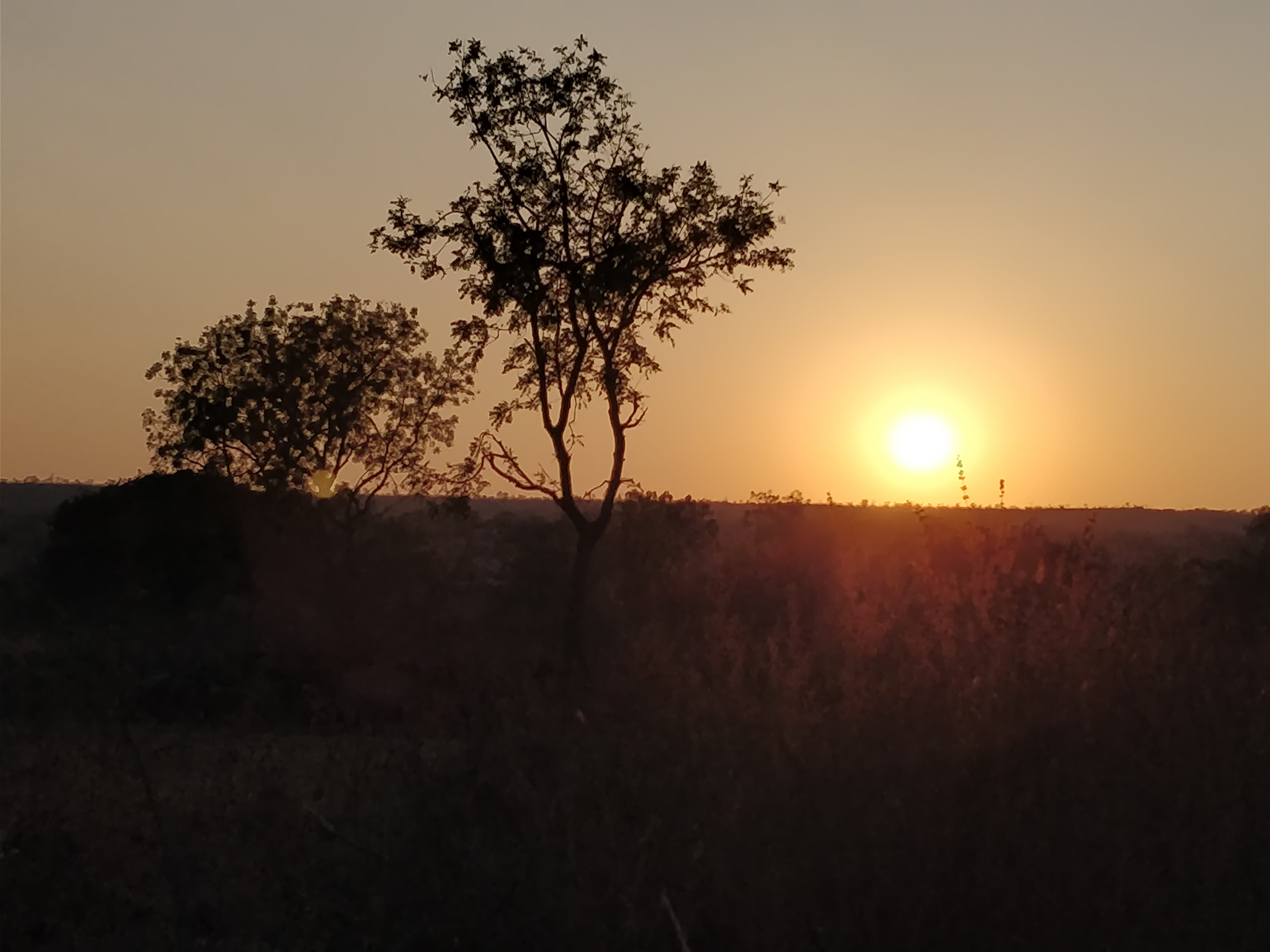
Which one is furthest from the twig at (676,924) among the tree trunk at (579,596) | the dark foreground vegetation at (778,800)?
the tree trunk at (579,596)

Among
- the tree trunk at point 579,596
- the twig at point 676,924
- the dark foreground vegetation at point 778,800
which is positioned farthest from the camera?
the tree trunk at point 579,596

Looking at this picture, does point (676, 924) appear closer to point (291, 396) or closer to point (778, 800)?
point (778, 800)

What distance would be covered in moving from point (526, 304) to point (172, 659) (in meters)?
7.99

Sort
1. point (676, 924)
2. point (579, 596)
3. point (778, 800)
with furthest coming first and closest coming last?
point (579, 596) → point (778, 800) → point (676, 924)

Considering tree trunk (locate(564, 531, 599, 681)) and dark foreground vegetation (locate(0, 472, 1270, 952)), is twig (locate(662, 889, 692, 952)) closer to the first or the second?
dark foreground vegetation (locate(0, 472, 1270, 952))

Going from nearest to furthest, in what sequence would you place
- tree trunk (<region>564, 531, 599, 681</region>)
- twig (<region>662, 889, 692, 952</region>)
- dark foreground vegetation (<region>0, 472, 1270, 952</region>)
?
twig (<region>662, 889, 692, 952</region>) < dark foreground vegetation (<region>0, 472, 1270, 952</region>) < tree trunk (<region>564, 531, 599, 681</region>)

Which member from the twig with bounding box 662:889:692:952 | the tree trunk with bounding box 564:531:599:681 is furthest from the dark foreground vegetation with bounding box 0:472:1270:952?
the tree trunk with bounding box 564:531:599:681

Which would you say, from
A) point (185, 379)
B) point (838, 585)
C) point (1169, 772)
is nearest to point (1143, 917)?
point (1169, 772)

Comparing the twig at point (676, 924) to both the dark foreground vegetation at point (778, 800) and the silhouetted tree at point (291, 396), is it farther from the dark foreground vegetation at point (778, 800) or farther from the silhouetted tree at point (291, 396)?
the silhouetted tree at point (291, 396)

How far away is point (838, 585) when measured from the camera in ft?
55.0

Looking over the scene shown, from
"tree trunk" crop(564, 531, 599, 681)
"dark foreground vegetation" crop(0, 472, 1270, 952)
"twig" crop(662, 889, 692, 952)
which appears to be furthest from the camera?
"tree trunk" crop(564, 531, 599, 681)

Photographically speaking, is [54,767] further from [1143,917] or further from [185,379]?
[185,379]

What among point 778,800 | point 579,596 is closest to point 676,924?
point 778,800

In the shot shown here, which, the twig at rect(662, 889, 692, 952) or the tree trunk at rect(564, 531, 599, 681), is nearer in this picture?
the twig at rect(662, 889, 692, 952)
